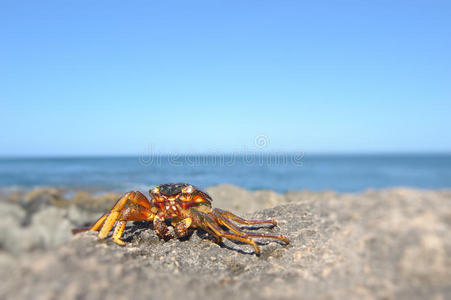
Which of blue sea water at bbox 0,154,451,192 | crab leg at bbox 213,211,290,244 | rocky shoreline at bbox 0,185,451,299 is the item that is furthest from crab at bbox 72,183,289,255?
blue sea water at bbox 0,154,451,192

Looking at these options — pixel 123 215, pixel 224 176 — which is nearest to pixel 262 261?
pixel 123 215

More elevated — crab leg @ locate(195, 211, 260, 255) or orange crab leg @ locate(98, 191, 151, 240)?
orange crab leg @ locate(98, 191, 151, 240)

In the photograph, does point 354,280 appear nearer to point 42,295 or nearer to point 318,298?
point 318,298

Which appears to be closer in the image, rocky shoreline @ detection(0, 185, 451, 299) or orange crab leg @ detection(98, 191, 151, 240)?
rocky shoreline @ detection(0, 185, 451, 299)

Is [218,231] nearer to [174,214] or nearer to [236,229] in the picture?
[236,229]

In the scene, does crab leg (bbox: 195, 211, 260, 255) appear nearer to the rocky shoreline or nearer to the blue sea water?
the rocky shoreline

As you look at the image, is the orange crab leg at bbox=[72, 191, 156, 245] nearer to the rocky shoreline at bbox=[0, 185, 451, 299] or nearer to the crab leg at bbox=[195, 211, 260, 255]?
the rocky shoreline at bbox=[0, 185, 451, 299]

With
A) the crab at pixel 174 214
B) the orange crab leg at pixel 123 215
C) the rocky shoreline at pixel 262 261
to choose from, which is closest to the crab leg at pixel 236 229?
the crab at pixel 174 214
